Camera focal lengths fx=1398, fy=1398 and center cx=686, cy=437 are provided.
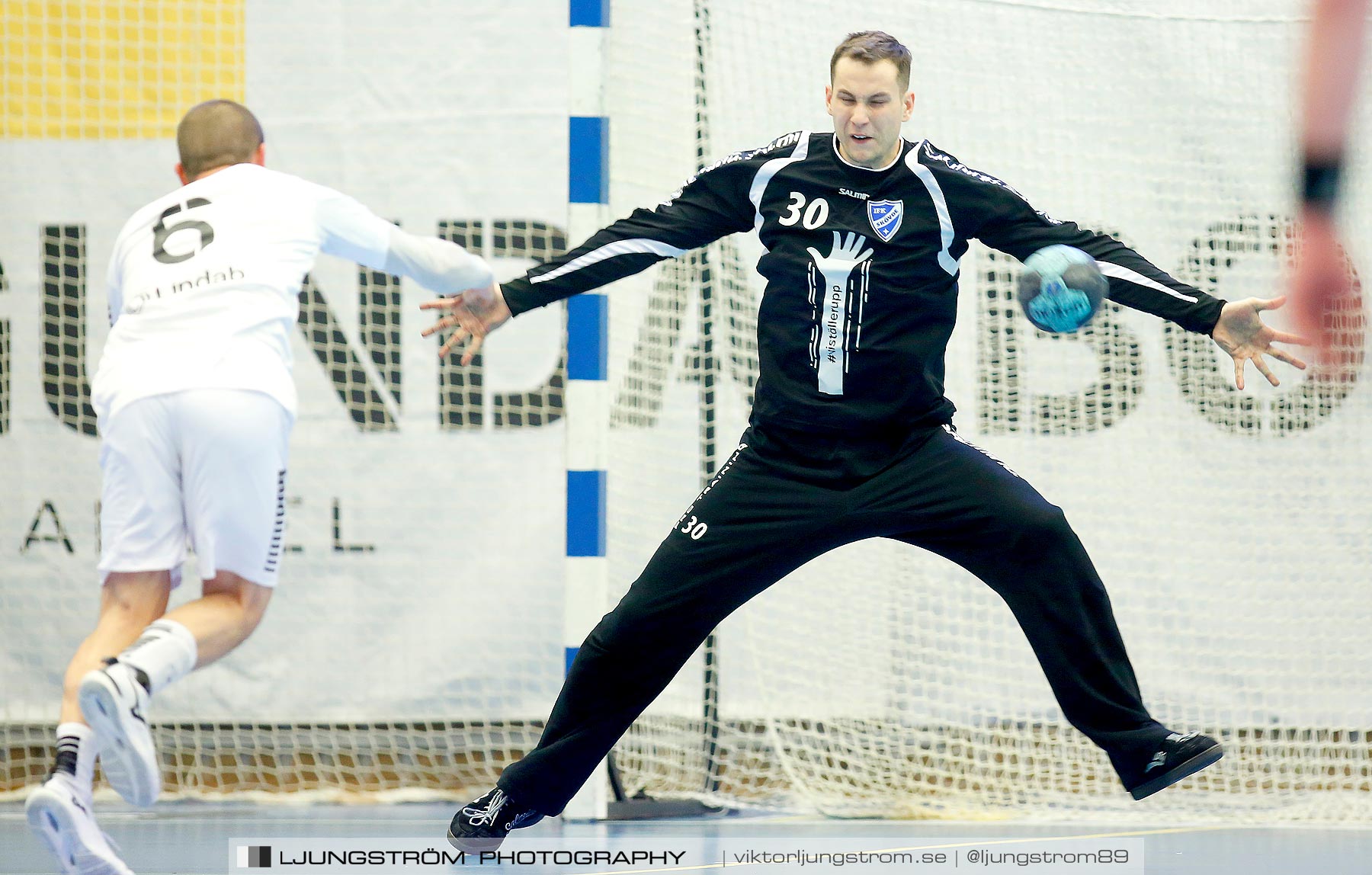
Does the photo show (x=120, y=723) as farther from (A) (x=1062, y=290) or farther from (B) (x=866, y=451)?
(A) (x=1062, y=290)

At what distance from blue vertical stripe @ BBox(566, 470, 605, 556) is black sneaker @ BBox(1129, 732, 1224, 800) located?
2346mm

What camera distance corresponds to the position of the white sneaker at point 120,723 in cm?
347

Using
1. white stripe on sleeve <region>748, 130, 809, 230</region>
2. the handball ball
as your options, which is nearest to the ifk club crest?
white stripe on sleeve <region>748, 130, 809, 230</region>

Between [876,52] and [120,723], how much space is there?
9.11 ft

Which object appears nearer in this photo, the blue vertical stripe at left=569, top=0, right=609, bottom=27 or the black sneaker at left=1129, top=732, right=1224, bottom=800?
the black sneaker at left=1129, top=732, right=1224, bottom=800

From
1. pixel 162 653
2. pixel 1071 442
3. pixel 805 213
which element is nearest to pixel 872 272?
pixel 805 213

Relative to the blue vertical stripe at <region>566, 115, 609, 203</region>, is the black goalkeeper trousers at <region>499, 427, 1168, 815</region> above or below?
below

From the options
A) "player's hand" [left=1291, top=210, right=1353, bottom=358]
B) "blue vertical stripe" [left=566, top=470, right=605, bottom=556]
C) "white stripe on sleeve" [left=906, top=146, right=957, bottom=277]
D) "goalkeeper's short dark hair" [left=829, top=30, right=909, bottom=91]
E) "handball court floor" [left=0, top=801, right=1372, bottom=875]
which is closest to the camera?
"goalkeeper's short dark hair" [left=829, top=30, right=909, bottom=91]

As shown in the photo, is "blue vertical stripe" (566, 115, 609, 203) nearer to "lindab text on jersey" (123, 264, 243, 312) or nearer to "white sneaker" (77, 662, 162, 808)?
"lindab text on jersey" (123, 264, 243, 312)

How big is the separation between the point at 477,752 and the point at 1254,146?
476 centimetres

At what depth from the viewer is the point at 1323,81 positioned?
5.89 m

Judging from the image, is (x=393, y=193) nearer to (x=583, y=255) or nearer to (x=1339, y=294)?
(x=583, y=255)

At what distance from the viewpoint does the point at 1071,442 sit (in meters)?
6.66

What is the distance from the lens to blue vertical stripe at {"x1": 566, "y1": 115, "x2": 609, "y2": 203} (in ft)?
18.2
